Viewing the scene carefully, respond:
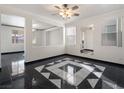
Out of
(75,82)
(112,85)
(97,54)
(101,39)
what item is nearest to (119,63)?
(97,54)

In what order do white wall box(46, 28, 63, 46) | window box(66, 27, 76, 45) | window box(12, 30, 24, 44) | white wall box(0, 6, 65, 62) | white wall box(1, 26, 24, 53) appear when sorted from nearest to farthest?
1. white wall box(0, 6, 65, 62)
2. window box(66, 27, 76, 45)
3. white wall box(46, 28, 63, 46)
4. white wall box(1, 26, 24, 53)
5. window box(12, 30, 24, 44)

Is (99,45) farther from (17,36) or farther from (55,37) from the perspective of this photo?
(17,36)

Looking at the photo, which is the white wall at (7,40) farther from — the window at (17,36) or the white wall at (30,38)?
the white wall at (30,38)

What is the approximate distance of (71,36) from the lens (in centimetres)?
632

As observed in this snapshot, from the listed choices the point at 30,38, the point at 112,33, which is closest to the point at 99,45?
the point at 112,33

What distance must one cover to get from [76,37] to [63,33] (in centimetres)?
119

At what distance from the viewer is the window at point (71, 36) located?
20.0 feet

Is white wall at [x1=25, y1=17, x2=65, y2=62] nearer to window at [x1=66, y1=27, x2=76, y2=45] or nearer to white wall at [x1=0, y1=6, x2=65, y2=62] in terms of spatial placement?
white wall at [x1=0, y1=6, x2=65, y2=62]

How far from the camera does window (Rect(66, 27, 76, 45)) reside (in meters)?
6.11

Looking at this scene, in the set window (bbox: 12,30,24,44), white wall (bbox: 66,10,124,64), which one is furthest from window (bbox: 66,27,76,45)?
window (bbox: 12,30,24,44)

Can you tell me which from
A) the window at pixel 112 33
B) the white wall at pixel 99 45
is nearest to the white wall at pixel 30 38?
the white wall at pixel 99 45
